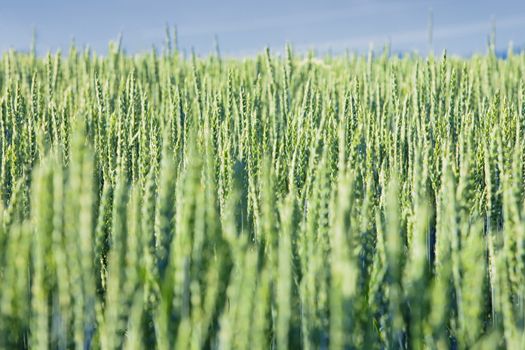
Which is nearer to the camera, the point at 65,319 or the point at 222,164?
the point at 65,319

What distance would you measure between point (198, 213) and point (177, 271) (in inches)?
2.4

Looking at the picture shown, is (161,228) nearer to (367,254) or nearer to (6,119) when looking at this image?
(367,254)

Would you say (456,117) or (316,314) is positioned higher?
(456,117)

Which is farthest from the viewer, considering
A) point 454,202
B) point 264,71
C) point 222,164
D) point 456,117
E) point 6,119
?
point 264,71

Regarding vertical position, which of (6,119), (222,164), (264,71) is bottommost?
(222,164)

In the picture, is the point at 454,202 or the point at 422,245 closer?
the point at 422,245

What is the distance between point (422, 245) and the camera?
0.52m

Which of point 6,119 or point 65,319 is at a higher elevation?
point 6,119

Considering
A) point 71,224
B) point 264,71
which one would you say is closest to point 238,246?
point 71,224

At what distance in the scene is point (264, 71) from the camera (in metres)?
3.99

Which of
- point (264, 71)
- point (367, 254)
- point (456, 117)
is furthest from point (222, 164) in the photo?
point (264, 71)

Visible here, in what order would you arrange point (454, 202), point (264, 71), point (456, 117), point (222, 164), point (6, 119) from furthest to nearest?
1. point (264, 71)
2. point (456, 117)
3. point (6, 119)
4. point (222, 164)
5. point (454, 202)

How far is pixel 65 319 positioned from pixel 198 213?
0.18 meters

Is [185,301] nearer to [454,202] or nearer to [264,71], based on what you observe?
[454,202]
